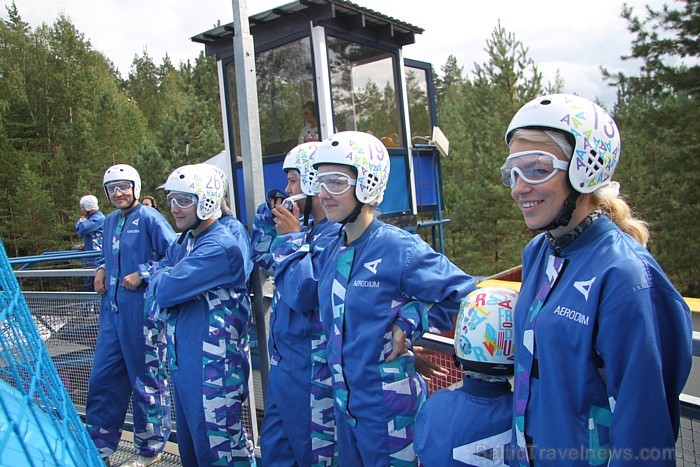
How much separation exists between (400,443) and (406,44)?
6.96 m

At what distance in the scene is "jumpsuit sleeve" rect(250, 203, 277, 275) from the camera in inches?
144

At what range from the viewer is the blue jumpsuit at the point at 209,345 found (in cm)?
351

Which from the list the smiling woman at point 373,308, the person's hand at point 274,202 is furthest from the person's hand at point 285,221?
the smiling woman at point 373,308

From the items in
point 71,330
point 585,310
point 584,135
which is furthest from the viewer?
point 71,330

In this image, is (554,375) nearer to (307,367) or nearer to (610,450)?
(610,450)

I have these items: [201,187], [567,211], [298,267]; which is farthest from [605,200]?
[201,187]

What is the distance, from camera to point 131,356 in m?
4.46

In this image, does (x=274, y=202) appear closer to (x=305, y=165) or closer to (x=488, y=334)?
(x=305, y=165)

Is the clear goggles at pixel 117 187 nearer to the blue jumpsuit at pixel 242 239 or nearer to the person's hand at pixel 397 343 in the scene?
the blue jumpsuit at pixel 242 239

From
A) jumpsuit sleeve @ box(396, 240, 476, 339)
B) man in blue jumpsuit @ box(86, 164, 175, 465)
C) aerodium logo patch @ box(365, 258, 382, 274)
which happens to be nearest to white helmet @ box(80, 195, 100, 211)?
man in blue jumpsuit @ box(86, 164, 175, 465)

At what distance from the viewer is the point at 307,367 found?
3178 mm

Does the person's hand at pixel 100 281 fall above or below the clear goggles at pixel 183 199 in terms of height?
below

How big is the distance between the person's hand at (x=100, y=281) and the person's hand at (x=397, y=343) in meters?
3.18

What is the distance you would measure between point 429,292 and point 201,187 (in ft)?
6.45
